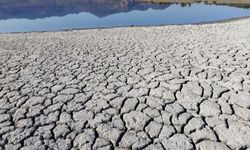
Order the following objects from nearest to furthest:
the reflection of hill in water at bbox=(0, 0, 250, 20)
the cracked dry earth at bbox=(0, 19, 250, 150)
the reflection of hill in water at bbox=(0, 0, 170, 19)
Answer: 1. the cracked dry earth at bbox=(0, 19, 250, 150)
2. the reflection of hill in water at bbox=(0, 0, 250, 20)
3. the reflection of hill in water at bbox=(0, 0, 170, 19)

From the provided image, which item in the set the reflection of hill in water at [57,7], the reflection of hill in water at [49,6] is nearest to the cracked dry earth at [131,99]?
the reflection of hill in water at [57,7]

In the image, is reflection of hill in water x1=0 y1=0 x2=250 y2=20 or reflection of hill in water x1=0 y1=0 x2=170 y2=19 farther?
reflection of hill in water x1=0 y1=0 x2=170 y2=19

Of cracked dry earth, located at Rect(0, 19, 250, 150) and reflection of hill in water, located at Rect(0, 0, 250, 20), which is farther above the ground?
reflection of hill in water, located at Rect(0, 0, 250, 20)

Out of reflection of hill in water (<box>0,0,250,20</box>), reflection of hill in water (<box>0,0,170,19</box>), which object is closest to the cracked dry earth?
reflection of hill in water (<box>0,0,250,20</box>)

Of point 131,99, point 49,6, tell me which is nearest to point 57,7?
point 49,6

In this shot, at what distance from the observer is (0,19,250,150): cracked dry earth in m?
3.52

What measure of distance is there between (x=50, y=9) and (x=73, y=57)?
68.5m

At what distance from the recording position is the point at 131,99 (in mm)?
4477

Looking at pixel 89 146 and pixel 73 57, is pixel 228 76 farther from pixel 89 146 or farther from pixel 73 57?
pixel 73 57

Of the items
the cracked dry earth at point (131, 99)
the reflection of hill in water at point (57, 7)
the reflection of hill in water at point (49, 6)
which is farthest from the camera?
the reflection of hill in water at point (49, 6)

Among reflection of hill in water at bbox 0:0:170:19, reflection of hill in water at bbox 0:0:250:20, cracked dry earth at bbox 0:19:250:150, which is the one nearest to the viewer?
cracked dry earth at bbox 0:19:250:150

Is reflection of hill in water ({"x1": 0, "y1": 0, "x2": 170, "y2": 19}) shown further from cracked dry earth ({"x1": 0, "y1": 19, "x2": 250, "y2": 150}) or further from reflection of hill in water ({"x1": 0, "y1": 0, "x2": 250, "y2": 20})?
cracked dry earth ({"x1": 0, "y1": 19, "x2": 250, "y2": 150})

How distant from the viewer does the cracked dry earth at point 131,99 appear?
3520mm

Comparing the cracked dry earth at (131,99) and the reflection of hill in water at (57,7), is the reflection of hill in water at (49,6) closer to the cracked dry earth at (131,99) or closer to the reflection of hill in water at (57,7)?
the reflection of hill in water at (57,7)
